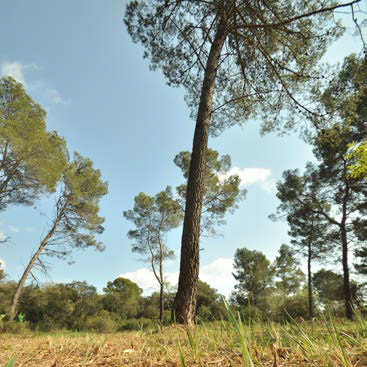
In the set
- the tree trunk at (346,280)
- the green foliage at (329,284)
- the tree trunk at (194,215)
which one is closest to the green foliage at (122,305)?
the green foliage at (329,284)

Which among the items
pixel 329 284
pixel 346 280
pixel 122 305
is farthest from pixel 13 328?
pixel 329 284

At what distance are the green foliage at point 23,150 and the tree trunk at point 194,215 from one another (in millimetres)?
9059

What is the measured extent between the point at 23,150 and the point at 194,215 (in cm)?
978

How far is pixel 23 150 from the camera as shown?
10.3m

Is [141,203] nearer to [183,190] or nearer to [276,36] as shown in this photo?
[183,190]

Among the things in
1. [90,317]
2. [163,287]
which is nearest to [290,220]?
[163,287]

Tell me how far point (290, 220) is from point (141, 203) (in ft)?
34.5

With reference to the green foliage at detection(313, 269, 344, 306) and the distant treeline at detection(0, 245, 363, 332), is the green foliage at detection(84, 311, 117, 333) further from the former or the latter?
the green foliage at detection(313, 269, 344, 306)

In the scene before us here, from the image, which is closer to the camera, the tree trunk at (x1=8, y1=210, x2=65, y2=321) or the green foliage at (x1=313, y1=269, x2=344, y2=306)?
the tree trunk at (x1=8, y1=210, x2=65, y2=321)

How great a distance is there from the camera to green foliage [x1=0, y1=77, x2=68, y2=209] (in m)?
10.2

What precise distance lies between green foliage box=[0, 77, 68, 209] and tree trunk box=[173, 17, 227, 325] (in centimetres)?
906

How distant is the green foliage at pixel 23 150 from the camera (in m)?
10.2

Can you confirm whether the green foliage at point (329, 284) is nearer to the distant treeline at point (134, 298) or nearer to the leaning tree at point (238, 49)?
the distant treeline at point (134, 298)

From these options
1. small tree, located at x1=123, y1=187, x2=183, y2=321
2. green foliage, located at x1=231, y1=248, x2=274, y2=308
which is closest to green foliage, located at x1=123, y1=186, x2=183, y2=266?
small tree, located at x1=123, y1=187, x2=183, y2=321
